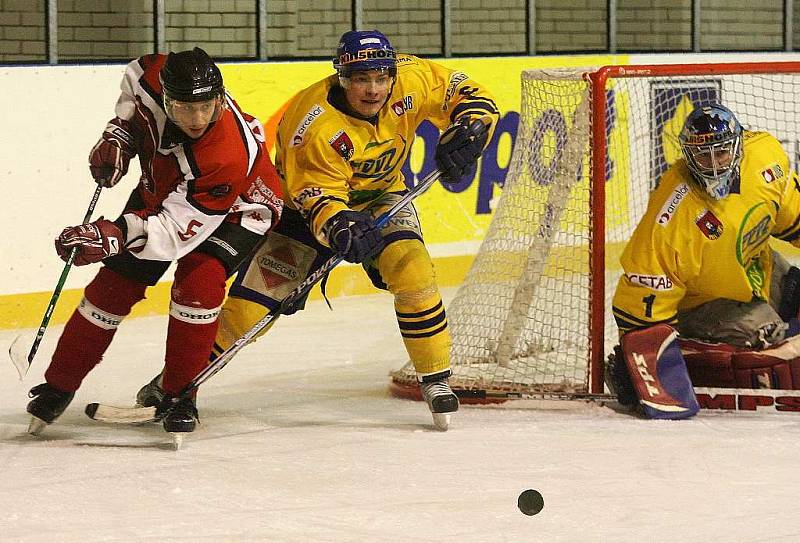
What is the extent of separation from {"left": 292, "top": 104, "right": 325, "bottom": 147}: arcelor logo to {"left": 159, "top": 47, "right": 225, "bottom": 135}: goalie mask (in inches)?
11.5

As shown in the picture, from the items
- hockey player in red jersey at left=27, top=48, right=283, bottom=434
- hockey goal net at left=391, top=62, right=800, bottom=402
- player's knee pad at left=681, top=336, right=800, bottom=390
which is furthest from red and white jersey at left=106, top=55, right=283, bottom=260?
player's knee pad at left=681, top=336, right=800, bottom=390

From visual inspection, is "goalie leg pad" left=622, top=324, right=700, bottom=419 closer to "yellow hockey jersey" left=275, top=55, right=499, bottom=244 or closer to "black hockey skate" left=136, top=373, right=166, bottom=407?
"yellow hockey jersey" left=275, top=55, right=499, bottom=244

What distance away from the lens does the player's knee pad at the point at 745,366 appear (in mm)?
3750

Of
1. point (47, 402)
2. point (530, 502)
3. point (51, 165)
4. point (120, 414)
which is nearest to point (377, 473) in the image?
point (530, 502)

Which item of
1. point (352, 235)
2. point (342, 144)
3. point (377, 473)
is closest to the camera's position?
point (377, 473)

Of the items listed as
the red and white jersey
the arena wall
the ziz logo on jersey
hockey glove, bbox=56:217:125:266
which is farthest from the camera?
the arena wall

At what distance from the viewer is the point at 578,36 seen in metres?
7.37

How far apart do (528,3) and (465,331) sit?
9.28 feet

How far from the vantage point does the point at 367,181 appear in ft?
12.0

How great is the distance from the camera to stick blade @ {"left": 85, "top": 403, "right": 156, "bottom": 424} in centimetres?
354

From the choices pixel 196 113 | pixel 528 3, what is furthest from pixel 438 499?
pixel 528 3

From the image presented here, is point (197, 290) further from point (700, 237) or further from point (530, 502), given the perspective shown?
point (700, 237)

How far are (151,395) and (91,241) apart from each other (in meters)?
0.69

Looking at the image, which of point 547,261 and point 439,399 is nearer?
point 439,399
